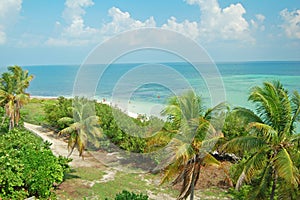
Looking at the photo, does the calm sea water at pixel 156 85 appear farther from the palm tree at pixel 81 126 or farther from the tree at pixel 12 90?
the tree at pixel 12 90

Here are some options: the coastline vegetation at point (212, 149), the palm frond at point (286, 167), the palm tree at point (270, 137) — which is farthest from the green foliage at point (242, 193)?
the palm frond at point (286, 167)

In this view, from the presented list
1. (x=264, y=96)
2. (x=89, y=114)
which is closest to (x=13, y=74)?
(x=89, y=114)

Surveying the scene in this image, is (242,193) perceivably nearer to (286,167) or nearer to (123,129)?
(286,167)

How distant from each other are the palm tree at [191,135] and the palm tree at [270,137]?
0.83 metres

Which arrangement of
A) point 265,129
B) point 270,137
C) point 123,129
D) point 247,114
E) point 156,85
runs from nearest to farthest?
point 265,129 < point 270,137 < point 247,114 < point 123,129 < point 156,85

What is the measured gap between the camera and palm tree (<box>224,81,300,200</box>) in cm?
912

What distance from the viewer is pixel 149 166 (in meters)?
20.1

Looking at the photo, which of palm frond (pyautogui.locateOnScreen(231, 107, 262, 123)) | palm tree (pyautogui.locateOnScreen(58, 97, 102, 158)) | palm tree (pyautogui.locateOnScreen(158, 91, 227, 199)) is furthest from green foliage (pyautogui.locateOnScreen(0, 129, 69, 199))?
palm frond (pyautogui.locateOnScreen(231, 107, 262, 123))

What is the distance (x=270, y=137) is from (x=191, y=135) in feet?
7.83

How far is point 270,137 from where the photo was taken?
9352mm

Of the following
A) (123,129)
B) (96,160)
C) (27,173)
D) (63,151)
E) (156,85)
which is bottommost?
(96,160)

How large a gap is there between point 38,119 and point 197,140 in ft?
77.4

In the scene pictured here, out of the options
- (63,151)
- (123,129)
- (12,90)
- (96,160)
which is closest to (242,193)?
(96,160)

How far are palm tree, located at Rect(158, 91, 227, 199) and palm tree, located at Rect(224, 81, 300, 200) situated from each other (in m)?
0.83
